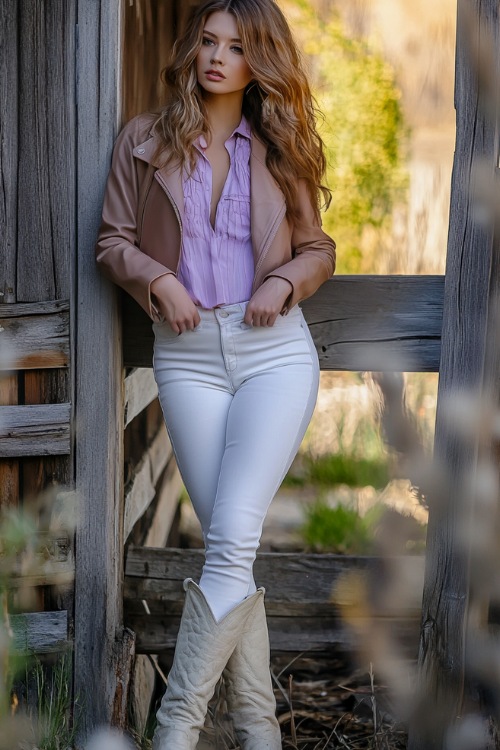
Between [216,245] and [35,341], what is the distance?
1.92 feet

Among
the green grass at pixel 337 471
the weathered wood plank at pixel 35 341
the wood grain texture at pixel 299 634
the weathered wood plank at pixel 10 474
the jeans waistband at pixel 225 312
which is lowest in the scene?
the wood grain texture at pixel 299 634

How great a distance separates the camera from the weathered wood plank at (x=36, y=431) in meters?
2.55

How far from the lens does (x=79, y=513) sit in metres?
2.61

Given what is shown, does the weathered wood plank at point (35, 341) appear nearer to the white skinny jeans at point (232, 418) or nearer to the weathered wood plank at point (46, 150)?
the weathered wood plank at point (46, 150)

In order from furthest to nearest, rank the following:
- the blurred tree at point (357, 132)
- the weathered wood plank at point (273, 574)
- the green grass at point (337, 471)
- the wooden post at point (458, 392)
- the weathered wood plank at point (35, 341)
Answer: the blurred tree at point (357, 132) → the green grass at point (337, 471) → the weathered wood plank at point (273, 574) → the weathered wood plank at point (35, 341) → the wooden post at point (458, 392)

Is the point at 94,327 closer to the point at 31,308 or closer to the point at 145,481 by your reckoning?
the point at 31,308

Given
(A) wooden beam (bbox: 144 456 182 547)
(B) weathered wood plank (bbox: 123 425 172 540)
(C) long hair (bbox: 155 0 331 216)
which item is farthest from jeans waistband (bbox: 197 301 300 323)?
(A) wooden beam (bbox: 144 456 182 547)

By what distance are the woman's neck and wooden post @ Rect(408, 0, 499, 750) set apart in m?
0.57

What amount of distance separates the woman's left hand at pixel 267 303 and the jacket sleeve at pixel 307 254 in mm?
46

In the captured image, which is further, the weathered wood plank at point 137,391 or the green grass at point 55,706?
the weathered wood plank at point 137,391

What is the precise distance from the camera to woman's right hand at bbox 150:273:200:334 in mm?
2268

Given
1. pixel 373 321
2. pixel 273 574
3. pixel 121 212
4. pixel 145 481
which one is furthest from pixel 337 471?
pixel 121 212

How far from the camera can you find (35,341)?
2.55 metres

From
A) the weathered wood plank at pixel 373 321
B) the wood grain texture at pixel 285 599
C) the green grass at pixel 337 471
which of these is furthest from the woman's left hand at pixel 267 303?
the green grass at pixel 337 471
